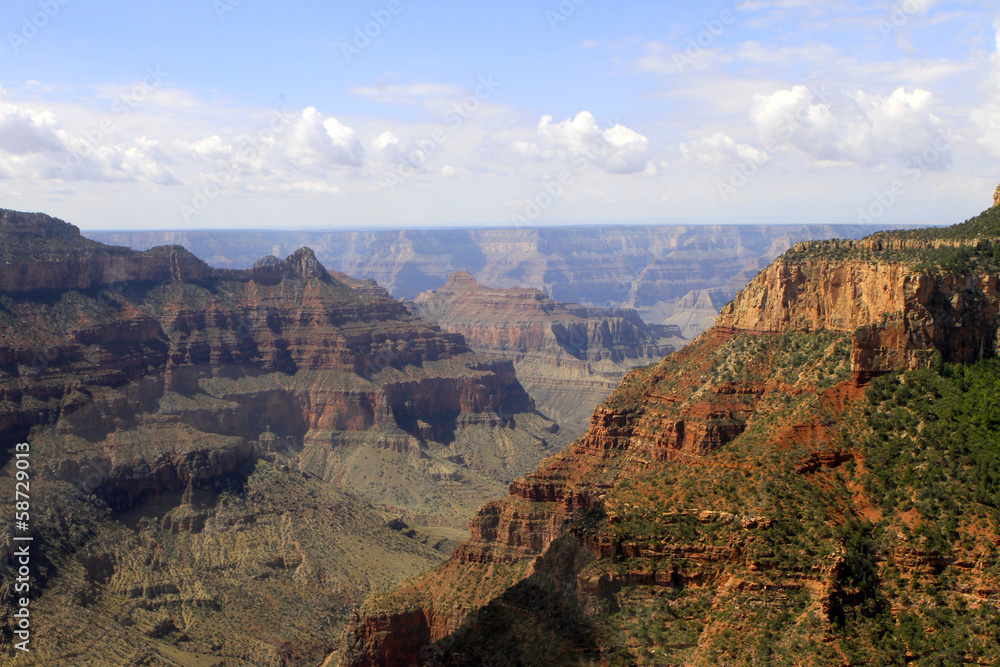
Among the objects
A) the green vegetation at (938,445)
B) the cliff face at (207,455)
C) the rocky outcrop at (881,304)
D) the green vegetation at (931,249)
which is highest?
the green vegetation at (931,249)

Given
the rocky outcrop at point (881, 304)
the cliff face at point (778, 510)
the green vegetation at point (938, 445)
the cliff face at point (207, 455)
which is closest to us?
the cliff face at point (778, 510)

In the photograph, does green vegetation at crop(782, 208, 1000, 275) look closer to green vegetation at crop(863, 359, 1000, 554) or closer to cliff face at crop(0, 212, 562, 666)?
green vegetation at crop(863, 359, 1000, 554)

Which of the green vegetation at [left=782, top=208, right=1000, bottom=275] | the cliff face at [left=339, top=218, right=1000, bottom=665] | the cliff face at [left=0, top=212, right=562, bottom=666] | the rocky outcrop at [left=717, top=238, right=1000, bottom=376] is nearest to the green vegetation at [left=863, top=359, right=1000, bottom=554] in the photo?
the cliff face at [left=339, top=218, right=1000, bottom=665]

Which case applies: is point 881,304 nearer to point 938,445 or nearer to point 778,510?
point 938,445

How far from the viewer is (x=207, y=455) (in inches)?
5030

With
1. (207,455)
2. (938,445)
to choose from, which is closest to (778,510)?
(938,445)

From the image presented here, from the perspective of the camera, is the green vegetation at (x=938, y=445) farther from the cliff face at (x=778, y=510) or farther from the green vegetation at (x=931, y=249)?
the green vegetation at (x=931, y=249)

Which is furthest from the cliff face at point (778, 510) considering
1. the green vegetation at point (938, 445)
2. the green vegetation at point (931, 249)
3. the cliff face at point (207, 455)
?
the cliff face at point (207, 455)

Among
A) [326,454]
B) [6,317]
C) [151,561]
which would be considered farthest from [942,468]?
[326,454]

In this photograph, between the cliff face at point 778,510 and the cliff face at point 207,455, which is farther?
the cliff face at point 207,455

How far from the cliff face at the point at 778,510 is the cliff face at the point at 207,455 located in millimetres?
38108

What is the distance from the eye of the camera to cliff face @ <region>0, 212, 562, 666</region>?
341 feet

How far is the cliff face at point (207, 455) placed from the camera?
341ft

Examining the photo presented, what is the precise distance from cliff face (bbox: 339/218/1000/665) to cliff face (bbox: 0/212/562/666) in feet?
125
